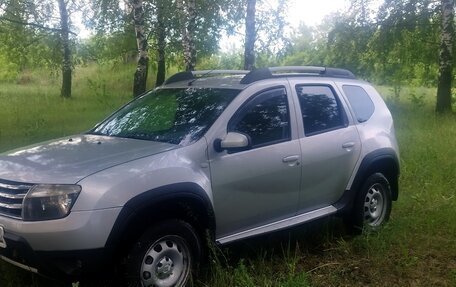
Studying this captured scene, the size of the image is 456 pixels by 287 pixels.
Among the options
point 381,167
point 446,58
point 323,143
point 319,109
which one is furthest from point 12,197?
point 446,58

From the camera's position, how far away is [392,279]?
443 cm

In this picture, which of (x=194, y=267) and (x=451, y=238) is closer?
(x=194, y=267)

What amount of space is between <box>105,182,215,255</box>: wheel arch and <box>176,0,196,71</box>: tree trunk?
42.5 feet

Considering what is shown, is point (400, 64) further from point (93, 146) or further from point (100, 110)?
point (93, 146)

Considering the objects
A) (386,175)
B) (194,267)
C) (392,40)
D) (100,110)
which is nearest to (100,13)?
(100,110)

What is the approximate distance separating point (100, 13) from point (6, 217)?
57.6 ft

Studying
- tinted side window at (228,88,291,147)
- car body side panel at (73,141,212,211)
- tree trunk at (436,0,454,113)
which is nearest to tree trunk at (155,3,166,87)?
tree trunk at (436,0,454,113)

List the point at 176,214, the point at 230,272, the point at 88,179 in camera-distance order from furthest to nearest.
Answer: the point at 230,272 < the point at 176,214 < the point at 88,179

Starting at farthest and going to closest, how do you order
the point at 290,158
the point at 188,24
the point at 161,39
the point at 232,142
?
the point at 161,39 → the point at 188,24 → the point at 290,158 → the point at 232,142

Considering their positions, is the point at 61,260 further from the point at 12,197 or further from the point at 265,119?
the point at 265,119

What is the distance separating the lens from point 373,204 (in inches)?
226

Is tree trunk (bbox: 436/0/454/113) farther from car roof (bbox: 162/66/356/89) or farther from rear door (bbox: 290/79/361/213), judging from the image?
rear door (bbox: 290/79/361/213)

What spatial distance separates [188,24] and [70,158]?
1301cm

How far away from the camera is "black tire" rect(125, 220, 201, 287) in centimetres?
361
